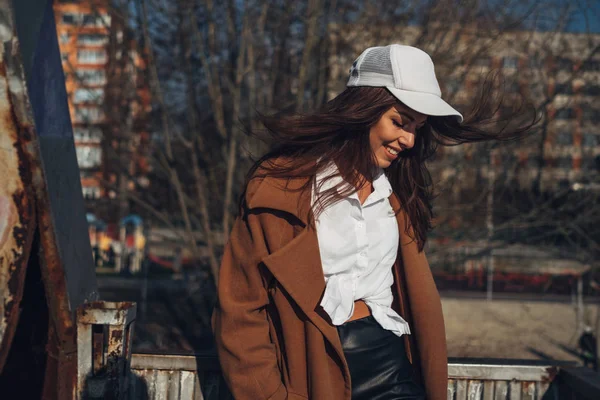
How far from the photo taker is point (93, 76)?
Result: 10.4 m

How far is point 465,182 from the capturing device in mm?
10680

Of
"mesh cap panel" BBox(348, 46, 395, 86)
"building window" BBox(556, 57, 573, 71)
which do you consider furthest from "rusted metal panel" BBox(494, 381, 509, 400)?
"building window" BBox(556, 57, 573, 71)

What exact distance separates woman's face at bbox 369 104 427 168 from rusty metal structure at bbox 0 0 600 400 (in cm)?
101

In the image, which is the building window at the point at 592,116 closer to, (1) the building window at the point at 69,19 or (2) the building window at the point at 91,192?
(1) the building window at the point at 69,19

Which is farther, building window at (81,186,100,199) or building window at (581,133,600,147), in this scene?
building window at (81,186,100,199)

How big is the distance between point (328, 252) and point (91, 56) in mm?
9465

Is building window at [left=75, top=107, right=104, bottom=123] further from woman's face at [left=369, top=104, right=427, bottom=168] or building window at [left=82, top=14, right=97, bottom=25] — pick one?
woman's face at [left=369, top=104, right=427, bottom=168]

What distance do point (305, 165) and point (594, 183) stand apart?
370 inches

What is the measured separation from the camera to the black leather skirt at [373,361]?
227cm

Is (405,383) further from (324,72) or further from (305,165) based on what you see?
(324,72)

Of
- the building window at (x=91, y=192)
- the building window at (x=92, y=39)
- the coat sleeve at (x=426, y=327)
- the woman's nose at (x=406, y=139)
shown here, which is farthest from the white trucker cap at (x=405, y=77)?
the building window at (x=91, y=192)

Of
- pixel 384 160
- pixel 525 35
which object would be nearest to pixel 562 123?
pixel 525 35

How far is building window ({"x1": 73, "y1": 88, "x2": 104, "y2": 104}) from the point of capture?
1004 centimetres

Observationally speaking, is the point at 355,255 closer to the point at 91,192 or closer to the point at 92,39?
the point at 92,39
